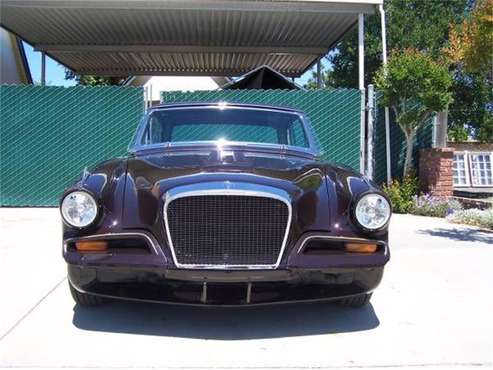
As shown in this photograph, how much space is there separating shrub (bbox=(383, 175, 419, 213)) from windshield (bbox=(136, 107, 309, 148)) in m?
4.84

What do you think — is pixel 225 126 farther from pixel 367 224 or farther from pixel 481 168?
pixel 481 168

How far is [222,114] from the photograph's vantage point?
5.29m

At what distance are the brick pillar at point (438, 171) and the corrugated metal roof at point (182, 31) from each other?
2912 mm

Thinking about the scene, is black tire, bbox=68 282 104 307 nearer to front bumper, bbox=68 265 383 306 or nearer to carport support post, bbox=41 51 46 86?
front bumper, bbox=68 265 383 306

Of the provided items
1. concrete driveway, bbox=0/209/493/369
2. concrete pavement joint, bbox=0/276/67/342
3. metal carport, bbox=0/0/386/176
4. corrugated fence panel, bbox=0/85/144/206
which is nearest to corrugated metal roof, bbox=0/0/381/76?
metal carport, bbox=0/0/386/176

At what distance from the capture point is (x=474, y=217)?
8.64 meters

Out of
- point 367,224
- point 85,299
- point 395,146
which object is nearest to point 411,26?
point 395,146

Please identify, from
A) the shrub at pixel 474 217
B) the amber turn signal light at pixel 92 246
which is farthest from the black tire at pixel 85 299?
the shrub at pixel 474 217

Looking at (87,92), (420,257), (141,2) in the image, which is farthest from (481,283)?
(141,2)

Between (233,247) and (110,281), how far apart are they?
2.64ft

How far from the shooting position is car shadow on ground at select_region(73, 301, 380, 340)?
151 inches

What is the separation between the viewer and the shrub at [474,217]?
8.37m

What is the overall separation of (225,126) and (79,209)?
192cm

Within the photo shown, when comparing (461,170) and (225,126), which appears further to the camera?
(461,170)
